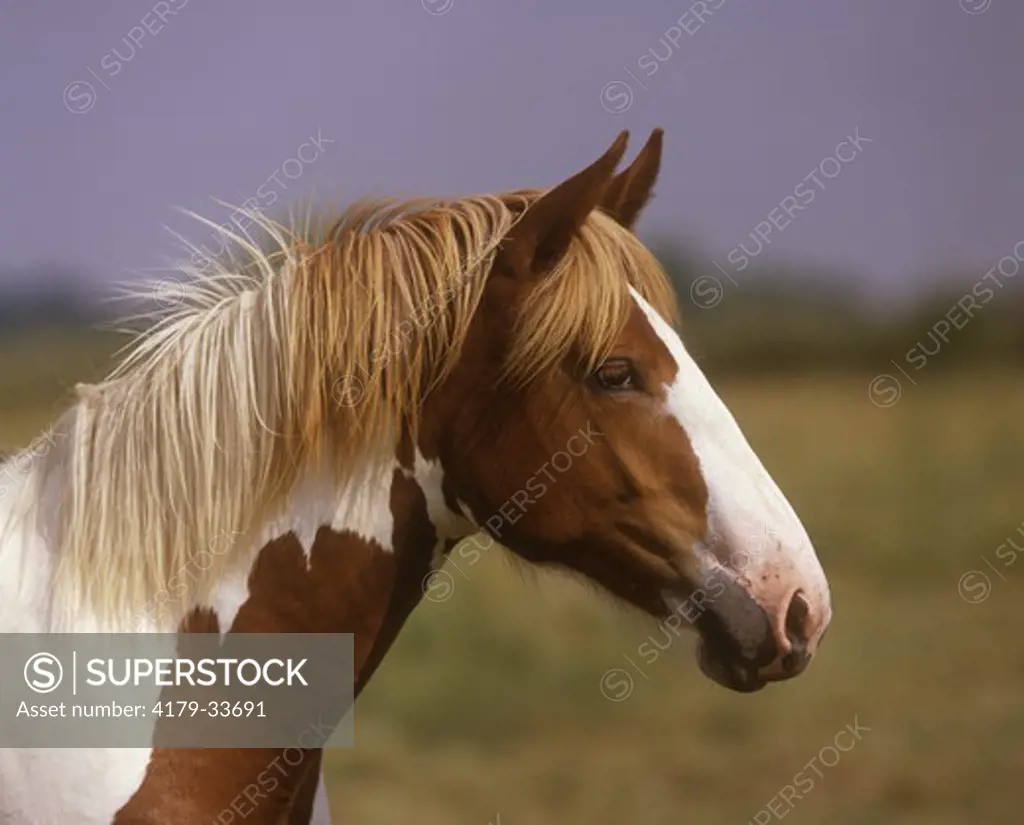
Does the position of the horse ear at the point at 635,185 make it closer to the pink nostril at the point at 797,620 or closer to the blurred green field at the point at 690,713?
the pink nostril at the point at 797,620

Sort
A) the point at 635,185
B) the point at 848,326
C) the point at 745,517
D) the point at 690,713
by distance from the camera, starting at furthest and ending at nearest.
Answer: the point at 848,326
the point at 690,713
the point at 635,185
the point at 745,517

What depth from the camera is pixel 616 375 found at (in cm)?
163

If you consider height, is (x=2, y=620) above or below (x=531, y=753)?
above

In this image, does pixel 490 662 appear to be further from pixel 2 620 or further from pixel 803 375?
pixel 803 375

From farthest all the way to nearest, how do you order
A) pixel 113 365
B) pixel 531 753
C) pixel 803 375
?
pixel 803 375, pixel 531 753, pixel 113 365

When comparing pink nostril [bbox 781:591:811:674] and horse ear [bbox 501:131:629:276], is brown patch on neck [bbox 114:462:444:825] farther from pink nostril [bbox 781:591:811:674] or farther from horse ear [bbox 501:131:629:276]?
pink nostril [bbox 781:591:811:674]

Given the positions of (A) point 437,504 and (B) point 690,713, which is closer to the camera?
(A) point 437,504

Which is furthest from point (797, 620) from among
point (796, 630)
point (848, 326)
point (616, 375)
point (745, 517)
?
point (848, 326)

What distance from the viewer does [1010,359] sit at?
617 inches

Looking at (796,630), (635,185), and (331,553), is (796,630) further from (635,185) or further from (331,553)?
(635,185)

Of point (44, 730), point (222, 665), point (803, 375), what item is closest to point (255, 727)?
point (222, 665)

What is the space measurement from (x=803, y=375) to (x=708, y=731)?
820 cm

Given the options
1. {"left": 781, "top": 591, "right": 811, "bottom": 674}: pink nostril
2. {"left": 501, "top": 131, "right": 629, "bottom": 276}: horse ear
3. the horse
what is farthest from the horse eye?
{"left": 781, "top": 591, "right": 811, "bottom": 674}: pink nostril

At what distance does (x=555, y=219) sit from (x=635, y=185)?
345 mm
